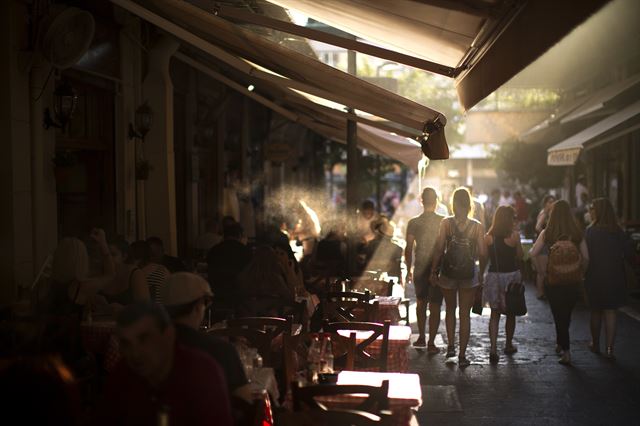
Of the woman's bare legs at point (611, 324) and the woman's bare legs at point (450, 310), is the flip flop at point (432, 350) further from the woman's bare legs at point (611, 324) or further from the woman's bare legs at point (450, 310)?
Result: the woman's bare legs at point (611, 324)

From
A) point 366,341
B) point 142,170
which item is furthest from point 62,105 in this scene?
point 366,341

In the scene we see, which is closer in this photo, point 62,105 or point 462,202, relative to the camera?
point 62,105

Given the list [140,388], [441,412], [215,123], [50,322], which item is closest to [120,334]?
[140,388]

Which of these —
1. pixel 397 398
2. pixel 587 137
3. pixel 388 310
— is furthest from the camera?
pixel 587 137

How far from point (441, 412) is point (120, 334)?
5157 millimetres

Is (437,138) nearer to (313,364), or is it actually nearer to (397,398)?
(313,364)

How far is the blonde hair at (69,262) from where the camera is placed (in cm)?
812

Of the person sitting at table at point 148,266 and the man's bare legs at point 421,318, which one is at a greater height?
the person sitting at table at point 148,266

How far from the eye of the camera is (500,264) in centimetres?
1098

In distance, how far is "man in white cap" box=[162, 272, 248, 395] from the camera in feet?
15.1

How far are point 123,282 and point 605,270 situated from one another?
5.54m

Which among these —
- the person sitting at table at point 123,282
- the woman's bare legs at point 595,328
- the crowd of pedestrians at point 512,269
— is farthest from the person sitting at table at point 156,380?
the woman's bare legs at point 595,328

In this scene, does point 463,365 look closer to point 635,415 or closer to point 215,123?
point 635,415

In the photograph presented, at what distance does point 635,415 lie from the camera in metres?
8.20
